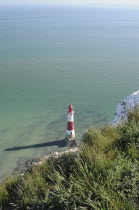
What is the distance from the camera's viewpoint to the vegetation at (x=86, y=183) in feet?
10.6

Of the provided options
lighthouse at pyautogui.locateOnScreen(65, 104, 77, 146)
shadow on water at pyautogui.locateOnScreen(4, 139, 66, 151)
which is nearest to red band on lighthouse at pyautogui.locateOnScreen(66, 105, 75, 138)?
lighthouse at pyautogui.locateOnScreen(65, 104, 77, 146)

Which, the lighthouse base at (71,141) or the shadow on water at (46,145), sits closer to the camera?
the lighthouse base at (71,141)

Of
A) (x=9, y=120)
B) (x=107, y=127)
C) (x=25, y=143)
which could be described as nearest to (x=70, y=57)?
(x=9, y=120)

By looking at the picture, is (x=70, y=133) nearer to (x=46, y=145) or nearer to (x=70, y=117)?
(x=70, y=117)

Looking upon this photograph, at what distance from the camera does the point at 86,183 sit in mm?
3477

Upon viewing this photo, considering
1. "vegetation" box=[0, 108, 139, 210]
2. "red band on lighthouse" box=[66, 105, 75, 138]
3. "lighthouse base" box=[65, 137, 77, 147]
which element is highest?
"red band on lighthouse" box=[66, 105, 75, 138]

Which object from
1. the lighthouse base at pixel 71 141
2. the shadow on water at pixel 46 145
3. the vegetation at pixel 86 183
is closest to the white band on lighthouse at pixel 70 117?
the lighthouse base at pixel 71 141

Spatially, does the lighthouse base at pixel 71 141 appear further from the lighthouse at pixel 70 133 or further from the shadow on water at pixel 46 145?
the shadow on water at pixel 46 145

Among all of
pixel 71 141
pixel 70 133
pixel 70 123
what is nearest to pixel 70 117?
pixel 70 123

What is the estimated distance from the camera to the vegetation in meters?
3.22

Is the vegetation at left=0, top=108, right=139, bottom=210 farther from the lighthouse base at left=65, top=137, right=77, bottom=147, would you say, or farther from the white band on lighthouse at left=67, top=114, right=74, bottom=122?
the lighthouse base at left=65, top=137, right=77, bottom=147

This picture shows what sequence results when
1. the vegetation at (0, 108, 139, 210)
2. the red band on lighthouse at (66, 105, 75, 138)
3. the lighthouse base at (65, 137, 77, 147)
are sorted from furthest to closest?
the lighthouse base at (65, 137, 77, 147), the red band on lighthouse at (66, 105, 75, 138), the vegetation at (0, 108, 139, 210)

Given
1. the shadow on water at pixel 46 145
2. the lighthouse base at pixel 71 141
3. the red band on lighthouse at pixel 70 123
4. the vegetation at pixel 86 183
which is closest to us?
the vegetation at pixel 86 183

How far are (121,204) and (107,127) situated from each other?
8.54 ft
